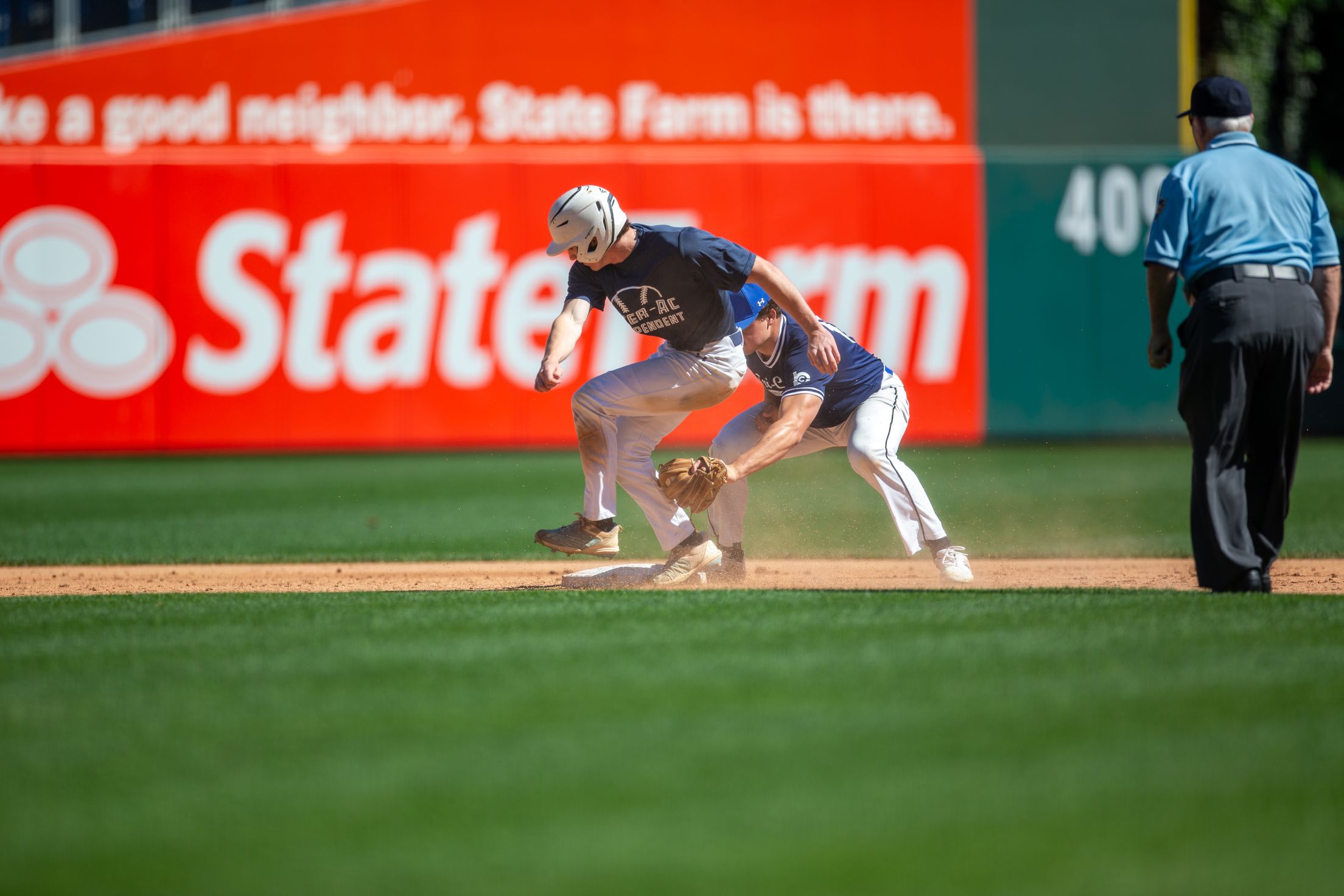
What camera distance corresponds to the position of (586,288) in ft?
21.1

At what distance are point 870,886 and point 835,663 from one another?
1.74m

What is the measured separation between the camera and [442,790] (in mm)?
3160

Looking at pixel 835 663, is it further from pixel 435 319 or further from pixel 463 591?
pixel 435 319

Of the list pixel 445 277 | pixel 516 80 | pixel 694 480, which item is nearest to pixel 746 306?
pixel 694 480

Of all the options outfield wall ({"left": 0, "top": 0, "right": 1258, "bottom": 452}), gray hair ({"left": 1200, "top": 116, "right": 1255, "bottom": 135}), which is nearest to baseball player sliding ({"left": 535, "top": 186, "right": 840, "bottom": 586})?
gray hair ({"left": 1200, "top": 116, "right": 1255, "bottom": 135})

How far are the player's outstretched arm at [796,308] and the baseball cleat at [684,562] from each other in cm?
114

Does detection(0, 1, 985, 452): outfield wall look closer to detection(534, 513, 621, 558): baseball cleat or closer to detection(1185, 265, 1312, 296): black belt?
detection(534, 513, 621, 558): baseball cleat

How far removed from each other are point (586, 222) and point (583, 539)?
1439mm

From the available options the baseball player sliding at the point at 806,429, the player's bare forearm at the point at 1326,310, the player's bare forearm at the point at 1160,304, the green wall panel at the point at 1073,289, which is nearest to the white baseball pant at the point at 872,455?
the baseball player sliding at the point at 806,429

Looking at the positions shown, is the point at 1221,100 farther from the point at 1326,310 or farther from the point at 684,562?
the point at 684,562

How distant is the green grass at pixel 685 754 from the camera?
2730 millimetres

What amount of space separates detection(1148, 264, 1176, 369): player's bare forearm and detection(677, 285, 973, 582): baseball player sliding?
137 centimetres

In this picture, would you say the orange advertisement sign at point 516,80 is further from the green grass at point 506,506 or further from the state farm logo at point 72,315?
the green grass at point 506,506

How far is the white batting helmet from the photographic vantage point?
6.05 m
